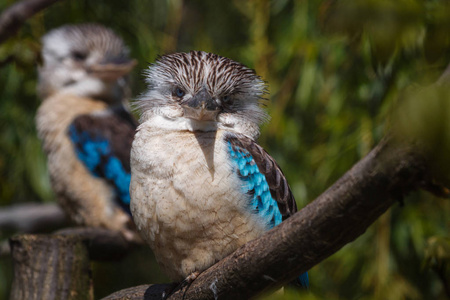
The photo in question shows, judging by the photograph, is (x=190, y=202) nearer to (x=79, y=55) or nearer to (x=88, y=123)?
(x=88, y=123)

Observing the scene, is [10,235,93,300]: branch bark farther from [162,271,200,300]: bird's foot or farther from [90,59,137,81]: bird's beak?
[90,59,137,81]: bird's beak

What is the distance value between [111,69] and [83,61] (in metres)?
0.36

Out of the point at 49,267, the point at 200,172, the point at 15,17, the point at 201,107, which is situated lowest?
the point at 49,267

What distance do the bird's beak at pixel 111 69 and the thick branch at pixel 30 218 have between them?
39.8 inches

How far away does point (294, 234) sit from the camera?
1.42 meters

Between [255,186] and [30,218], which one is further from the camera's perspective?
[30,218]

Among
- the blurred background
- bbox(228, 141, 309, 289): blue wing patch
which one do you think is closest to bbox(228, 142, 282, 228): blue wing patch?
bbox(228, 141, 309, 289): blue wing patch

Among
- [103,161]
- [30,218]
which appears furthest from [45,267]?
[30,218]

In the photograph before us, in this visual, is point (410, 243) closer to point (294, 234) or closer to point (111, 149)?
point (111, 149)

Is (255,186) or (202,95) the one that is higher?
(202,95)

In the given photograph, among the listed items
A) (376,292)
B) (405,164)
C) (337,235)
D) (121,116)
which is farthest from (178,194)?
(121,116)

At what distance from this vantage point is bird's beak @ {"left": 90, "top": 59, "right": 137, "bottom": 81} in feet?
13.9

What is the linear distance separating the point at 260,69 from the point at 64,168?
54.6 inches

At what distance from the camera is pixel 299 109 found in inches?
168
